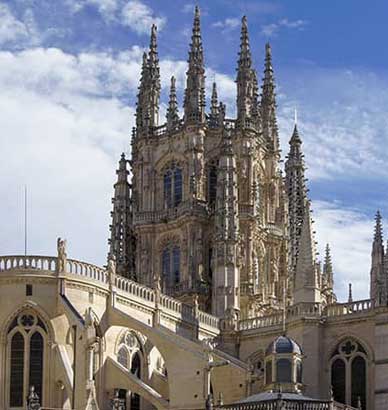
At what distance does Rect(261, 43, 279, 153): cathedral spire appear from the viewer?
82062 mm

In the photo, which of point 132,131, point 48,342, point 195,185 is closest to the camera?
point 48,342

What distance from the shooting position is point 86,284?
58.0m

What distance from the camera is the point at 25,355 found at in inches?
2207

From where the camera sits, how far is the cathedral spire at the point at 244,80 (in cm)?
7825

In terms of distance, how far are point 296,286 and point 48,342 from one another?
14370mm

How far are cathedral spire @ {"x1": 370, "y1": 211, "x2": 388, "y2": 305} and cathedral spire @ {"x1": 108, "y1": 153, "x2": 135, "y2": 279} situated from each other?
16.5 metres

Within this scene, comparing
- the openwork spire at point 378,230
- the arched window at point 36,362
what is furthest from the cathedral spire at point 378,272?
the arched window at point 36,362

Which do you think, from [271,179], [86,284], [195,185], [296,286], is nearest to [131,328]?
[86,284]

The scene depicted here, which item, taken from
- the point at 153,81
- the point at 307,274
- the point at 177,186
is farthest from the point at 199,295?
the point at 153,81

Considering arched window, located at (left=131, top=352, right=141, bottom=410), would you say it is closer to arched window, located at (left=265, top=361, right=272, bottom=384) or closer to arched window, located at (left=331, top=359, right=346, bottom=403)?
arched window, located at (left=331, top=359, right=346, bottom=403)

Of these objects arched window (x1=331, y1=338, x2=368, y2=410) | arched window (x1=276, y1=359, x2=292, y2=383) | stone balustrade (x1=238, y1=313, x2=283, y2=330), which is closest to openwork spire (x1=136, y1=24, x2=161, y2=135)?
stone balustrade (x1=238, y1=313, x2=283, y2=330)

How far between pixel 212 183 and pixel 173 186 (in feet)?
7.56

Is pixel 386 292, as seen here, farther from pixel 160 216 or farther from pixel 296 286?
pixel 160 216

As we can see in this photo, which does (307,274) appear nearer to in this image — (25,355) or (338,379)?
(338,379)
